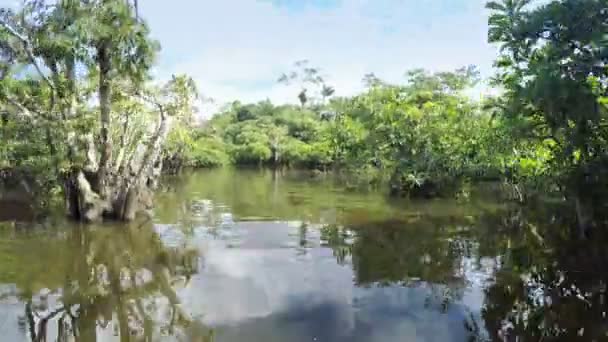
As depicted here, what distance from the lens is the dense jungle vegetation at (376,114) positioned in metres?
9.41

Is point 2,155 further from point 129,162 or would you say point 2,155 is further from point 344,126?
point 344,126

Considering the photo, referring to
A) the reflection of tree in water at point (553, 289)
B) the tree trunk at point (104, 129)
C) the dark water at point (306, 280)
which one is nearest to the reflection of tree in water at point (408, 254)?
the dark water at point (306, 280)

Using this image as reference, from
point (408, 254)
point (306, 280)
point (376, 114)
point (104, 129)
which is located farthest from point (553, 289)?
point (376, 114)

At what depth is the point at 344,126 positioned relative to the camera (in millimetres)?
32719

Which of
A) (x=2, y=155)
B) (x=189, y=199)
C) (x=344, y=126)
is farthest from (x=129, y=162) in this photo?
(x=344, y=126)

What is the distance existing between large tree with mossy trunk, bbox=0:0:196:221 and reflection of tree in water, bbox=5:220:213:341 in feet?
11.8

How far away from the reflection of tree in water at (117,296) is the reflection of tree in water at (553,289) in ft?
13.4

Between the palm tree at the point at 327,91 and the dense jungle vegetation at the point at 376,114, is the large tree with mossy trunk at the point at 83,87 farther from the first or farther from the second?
the palm tree at the point at 327,91

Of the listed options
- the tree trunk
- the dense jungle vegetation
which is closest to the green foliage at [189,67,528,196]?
the dense jungle vegetation

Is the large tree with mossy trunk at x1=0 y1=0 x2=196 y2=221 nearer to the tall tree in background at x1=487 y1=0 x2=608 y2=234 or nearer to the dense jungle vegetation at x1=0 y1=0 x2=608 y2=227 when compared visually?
the dense jungle vegetation at x1=0 y1=0 x2=608 y2=227

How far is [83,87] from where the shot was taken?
1586 centimetres

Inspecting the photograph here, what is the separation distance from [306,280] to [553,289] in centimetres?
402

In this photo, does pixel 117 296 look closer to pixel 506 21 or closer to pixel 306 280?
pixel 306 280

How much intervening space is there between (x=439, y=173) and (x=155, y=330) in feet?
58.1
